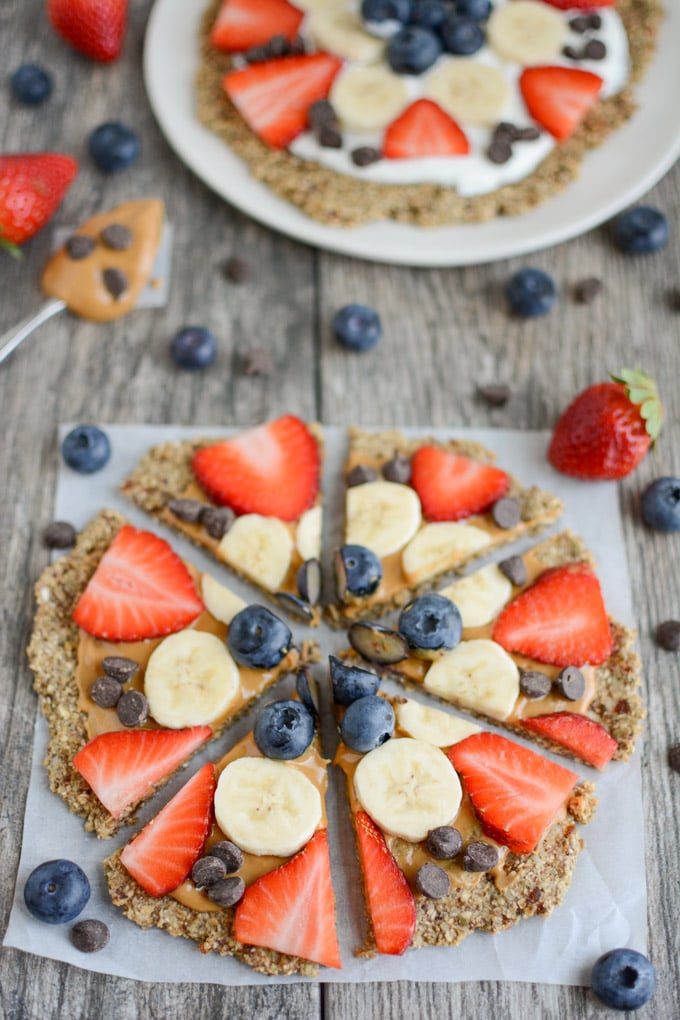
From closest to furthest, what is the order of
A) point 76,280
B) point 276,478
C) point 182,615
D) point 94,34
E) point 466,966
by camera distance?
1. point 466,966
2. point 182,615
3. point 276,478
4. point 76,280
5. point 94,34

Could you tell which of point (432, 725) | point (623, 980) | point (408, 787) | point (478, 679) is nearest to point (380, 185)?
point (478, 679)

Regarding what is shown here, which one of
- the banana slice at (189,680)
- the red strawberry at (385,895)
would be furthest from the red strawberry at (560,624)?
the banana slice at (189,680)

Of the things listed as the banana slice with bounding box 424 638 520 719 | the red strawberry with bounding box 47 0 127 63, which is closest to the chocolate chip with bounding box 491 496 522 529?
the banana slice with bounding box 424 638 520 719

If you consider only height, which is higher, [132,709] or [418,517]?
[418,517]

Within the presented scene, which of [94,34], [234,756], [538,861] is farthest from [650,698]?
[94,34]

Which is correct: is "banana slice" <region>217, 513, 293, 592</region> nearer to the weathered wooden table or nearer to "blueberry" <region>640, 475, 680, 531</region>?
the weathered wooden table

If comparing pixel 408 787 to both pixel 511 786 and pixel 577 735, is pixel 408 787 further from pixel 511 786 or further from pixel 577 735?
pixel 577 735

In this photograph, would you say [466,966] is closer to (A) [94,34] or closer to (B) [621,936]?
(B) [621,936]
